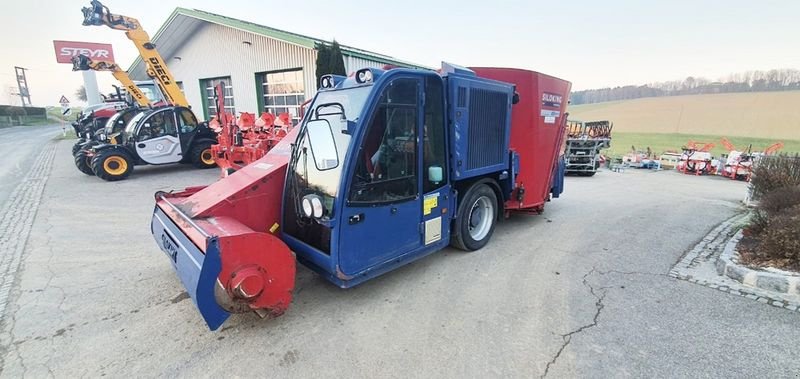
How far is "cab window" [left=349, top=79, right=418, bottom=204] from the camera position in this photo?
3.11 m

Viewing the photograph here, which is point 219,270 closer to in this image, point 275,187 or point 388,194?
point 275,187

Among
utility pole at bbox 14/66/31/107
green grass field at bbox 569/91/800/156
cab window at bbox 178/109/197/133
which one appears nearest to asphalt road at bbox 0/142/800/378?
cab window at bbox 178/109/197/133

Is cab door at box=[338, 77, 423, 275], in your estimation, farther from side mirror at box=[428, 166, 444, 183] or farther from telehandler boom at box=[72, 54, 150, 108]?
telehandler boom at box=[72, 54, 150, 108]

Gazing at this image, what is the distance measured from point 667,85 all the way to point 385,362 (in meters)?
57.8

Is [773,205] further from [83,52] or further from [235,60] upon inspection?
[83,52]

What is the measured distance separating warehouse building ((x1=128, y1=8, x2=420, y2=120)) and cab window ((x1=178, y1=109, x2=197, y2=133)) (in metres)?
3.96

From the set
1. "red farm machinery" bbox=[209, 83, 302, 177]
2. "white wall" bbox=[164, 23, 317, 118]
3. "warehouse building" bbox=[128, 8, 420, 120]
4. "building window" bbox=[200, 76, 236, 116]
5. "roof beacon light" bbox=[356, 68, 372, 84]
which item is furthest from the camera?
"building window" bbox=[200, 76, 236, 116]

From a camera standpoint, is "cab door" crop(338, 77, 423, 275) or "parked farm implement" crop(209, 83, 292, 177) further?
"parked farm implement" crop(209, 83, 292, 177)

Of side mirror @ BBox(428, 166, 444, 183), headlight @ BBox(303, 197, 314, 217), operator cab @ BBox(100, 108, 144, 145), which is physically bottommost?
headlight @ BBox(303, 197, 314, 217)

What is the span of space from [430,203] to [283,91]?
42.9 feet

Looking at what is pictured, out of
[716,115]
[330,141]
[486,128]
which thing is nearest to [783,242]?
[486,128]

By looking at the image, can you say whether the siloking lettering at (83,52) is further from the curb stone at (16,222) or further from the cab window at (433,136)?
the cab window at (433,136)

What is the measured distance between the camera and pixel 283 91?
A: 14.9 m

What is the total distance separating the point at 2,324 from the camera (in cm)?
310
